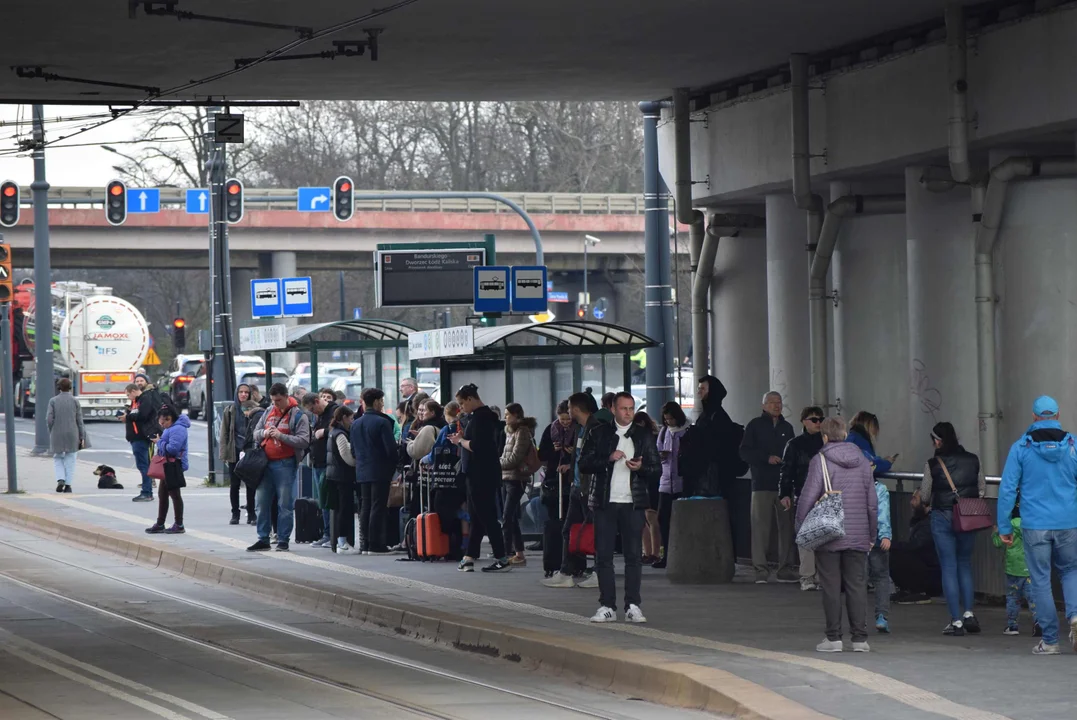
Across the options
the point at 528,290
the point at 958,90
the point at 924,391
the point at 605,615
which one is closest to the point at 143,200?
the point at 528,290

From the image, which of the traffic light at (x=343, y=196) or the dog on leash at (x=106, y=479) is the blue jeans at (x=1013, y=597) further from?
the traffic light at (x=343, y=196)

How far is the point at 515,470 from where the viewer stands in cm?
1761

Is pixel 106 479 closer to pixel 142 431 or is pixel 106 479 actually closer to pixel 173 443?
pixel 142 431

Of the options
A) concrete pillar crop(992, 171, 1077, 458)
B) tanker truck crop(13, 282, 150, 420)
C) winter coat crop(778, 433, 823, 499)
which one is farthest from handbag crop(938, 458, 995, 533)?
tanker truck crop(13, 282, 150, 420)

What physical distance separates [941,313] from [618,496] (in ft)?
12.5

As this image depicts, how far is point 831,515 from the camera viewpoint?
1210cm

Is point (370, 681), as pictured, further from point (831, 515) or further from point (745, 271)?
point (745, 271)

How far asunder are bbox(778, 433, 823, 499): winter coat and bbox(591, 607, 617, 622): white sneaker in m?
2.42

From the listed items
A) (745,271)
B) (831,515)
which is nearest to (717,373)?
(745,271)

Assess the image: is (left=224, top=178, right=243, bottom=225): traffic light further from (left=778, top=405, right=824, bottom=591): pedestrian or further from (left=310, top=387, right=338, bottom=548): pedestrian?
(left=778, top=405, right=824, bottom=591): pedestrian

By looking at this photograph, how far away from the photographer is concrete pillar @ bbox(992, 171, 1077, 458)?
14219 millimetres

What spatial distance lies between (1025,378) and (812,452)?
184cm

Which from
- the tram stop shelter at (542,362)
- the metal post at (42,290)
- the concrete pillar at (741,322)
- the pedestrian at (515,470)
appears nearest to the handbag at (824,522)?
the pedestrian at (515,470)

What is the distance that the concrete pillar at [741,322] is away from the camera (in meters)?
20.3
